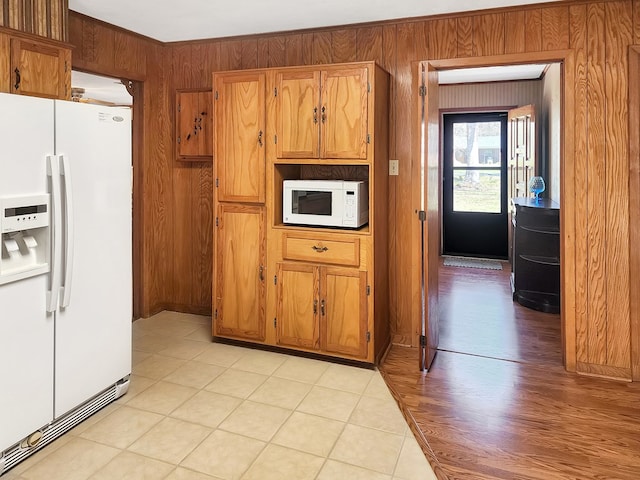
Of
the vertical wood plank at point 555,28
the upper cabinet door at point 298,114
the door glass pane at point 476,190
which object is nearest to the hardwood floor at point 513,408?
the upper cabinet door at point 298,114

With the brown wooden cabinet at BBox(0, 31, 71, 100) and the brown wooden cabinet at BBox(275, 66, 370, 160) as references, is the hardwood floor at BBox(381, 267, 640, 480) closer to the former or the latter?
the brown wooden cabinet at BBox(275, 66, 370, 160)

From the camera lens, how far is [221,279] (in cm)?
366

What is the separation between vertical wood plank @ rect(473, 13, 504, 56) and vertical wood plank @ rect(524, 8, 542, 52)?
0.52ft

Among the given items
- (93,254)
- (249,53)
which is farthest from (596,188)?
(93,254)

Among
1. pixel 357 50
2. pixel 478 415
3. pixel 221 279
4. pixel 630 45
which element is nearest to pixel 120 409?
pixel 221 279

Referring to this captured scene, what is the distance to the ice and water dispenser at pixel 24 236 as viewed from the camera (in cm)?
207

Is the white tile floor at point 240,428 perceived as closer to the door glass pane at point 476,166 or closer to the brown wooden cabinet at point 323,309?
the brown wooden cabinet at point 323,309

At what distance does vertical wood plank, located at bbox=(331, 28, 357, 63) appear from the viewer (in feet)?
12.0

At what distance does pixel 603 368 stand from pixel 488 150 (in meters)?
4.58

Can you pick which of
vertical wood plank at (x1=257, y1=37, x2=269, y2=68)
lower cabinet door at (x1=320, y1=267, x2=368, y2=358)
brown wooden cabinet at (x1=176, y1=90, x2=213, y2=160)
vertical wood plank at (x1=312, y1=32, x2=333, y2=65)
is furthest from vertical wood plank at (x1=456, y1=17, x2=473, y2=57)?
brown wooden cabinet at (x1=176, y1=90, x2=213, y2=160)

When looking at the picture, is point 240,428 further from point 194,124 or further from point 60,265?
point 194,124

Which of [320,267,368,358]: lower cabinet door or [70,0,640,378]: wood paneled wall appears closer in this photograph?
[70,0,640,378]: wood paneled wall

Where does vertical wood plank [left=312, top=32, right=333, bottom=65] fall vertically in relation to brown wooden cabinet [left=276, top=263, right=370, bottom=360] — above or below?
above

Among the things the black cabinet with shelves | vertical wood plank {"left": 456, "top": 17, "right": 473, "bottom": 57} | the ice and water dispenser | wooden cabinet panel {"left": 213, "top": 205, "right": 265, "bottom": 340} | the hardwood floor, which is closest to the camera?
the ice and water dispenser
